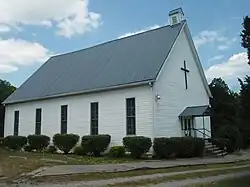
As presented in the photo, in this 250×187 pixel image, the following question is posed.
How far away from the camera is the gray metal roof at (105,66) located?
23.6 meters

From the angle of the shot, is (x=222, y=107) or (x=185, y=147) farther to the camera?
(x=222, y=107)

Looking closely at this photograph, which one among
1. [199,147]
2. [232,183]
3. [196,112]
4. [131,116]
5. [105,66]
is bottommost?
[232,183]

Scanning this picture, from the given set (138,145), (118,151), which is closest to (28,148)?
(118,151)

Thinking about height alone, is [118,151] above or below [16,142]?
below

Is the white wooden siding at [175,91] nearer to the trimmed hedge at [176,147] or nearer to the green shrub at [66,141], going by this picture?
the trimmed hedge at [176,147]

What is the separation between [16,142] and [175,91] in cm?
1354

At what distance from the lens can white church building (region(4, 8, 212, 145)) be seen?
882 inches

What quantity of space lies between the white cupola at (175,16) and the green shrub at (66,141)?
11494mm

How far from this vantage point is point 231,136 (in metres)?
27.6

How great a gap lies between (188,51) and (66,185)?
18.5 meters

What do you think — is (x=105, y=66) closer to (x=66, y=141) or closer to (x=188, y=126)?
(x=66, y=141)

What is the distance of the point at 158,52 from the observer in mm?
24000

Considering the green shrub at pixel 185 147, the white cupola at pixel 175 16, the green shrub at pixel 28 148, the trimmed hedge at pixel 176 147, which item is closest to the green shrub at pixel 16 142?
the green shrub at pixel 28 148

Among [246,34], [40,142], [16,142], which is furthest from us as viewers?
[16,142]
